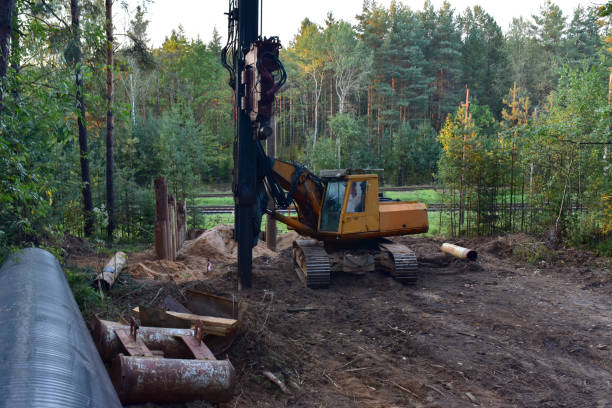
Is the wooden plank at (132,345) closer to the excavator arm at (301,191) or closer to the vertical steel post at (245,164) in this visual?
the vertical steel post at (245,164)

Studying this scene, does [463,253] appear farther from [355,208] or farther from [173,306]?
[173,306]

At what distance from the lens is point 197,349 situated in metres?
4.15

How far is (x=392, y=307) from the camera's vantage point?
816cm

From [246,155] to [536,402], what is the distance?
6.14 m

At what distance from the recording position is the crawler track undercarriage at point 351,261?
9305 mm

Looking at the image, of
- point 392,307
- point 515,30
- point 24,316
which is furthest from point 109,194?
point 515,30

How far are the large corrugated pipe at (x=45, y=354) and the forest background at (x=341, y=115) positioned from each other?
0.99 metres

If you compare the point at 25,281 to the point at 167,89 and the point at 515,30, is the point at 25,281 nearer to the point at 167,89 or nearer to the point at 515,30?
the point at 167,89

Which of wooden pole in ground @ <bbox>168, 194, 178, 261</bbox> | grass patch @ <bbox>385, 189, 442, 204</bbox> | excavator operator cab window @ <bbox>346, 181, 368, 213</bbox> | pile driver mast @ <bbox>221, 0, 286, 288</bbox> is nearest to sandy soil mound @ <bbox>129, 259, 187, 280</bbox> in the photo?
wooden pole in ground @ <bbox>168, 194, 178, 261</bbox>

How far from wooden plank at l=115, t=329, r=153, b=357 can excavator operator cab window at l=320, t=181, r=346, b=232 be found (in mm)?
5781

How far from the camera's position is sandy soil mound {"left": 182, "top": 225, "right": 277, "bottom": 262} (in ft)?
42.3

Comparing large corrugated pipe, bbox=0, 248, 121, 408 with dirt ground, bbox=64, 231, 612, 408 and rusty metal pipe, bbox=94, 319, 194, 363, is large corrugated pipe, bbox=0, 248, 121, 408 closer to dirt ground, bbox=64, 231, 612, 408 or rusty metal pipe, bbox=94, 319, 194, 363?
rusty metal pipe, bbox=94, 319, 194, 363

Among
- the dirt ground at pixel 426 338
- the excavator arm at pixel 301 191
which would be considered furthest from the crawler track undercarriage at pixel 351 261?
the excavator arm at pixel 301 191

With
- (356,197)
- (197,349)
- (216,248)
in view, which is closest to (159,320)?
(197,349)
